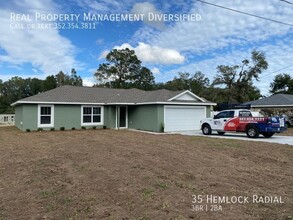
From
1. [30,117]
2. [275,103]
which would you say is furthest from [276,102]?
[30,117]

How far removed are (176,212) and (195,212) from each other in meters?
0.31

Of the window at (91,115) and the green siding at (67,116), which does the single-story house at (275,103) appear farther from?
the green siding at (67,116)

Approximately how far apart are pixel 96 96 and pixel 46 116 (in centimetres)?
520

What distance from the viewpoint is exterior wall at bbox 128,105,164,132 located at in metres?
20.3

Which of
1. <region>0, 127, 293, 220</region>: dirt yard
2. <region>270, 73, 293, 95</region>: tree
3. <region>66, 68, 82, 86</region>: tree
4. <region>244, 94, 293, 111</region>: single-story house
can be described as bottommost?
<region>0, 127, 293, 220</region>: dirt yard

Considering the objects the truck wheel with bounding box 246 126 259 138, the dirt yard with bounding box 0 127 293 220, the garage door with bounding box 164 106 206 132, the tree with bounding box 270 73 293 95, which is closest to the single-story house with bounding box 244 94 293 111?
the garage door with bounding box 164 106 206 132

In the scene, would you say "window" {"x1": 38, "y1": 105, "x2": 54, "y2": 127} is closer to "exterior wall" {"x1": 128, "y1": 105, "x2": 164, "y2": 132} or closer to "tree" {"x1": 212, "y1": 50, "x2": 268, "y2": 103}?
"exterior wall" {"x1": 128, "y1": 105, "x2": 164, "y2": 132}

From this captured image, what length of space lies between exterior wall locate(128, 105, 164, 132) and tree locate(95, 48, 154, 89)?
113 ft

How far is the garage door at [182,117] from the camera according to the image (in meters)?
20.9

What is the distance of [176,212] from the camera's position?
4305mm

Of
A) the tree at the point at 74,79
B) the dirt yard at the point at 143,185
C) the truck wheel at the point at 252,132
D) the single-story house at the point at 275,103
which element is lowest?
the dirt yard at the point at 143,185

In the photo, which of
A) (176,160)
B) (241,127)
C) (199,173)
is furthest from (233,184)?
(241,127)

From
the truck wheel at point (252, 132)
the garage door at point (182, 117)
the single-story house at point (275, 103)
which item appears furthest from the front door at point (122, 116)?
the single-story house at point (275, 103)

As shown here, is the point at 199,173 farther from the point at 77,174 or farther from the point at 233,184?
the point at 77,174
